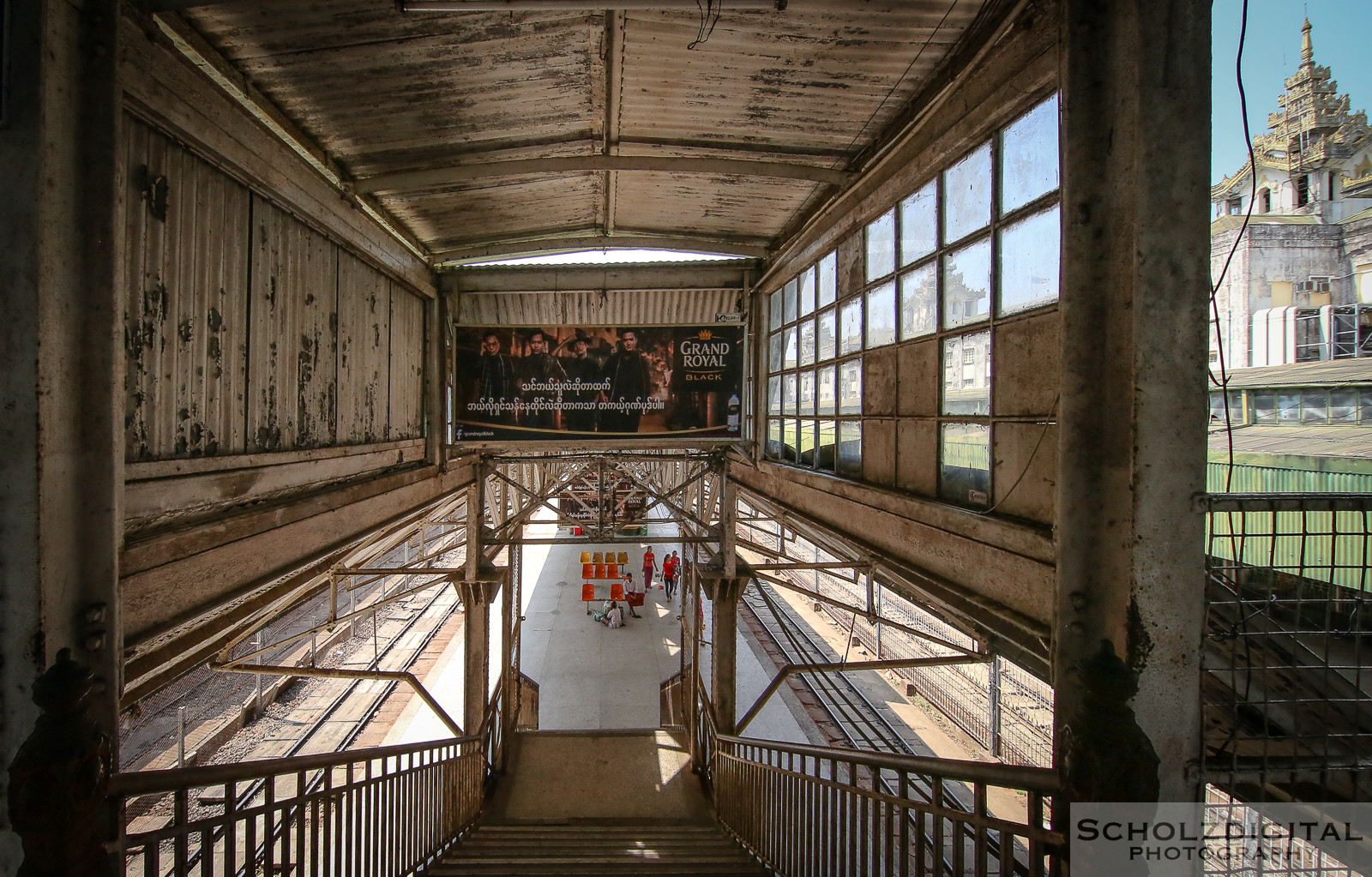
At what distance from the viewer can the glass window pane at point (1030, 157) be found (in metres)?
3.13

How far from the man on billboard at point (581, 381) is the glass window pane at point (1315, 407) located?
49.2ft

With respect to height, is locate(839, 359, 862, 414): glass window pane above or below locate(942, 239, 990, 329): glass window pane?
below

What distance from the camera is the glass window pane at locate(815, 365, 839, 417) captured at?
6012 mm

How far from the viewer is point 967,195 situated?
3.93 metres

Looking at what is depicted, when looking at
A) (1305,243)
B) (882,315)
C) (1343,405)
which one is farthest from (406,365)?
(1305,243)

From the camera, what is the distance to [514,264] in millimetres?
8398

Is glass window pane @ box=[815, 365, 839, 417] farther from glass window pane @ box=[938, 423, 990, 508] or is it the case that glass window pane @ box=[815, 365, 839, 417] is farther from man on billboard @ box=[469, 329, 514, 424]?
man on billboard @ box=[469, 329, 514, 424]

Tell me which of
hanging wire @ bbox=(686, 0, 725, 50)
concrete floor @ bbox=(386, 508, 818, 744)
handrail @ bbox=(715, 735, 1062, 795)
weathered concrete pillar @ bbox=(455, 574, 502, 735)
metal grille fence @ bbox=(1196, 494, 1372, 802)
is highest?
hanging wire @ bbox=(686, 0, 725, 50)

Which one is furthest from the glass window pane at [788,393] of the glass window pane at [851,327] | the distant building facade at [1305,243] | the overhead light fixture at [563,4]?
the distant building facade at [1305,243]

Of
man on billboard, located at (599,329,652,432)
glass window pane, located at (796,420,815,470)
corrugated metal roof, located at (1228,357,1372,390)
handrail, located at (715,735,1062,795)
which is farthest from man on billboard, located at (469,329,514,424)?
corrugated metal roof, located at (1228,357,1372,390)

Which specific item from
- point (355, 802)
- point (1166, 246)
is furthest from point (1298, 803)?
point (355, 802)

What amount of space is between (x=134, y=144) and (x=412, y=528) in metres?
5.58

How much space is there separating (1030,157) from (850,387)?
265 centimetres

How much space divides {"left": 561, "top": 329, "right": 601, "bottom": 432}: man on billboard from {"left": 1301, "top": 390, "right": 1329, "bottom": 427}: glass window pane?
14994 mm
